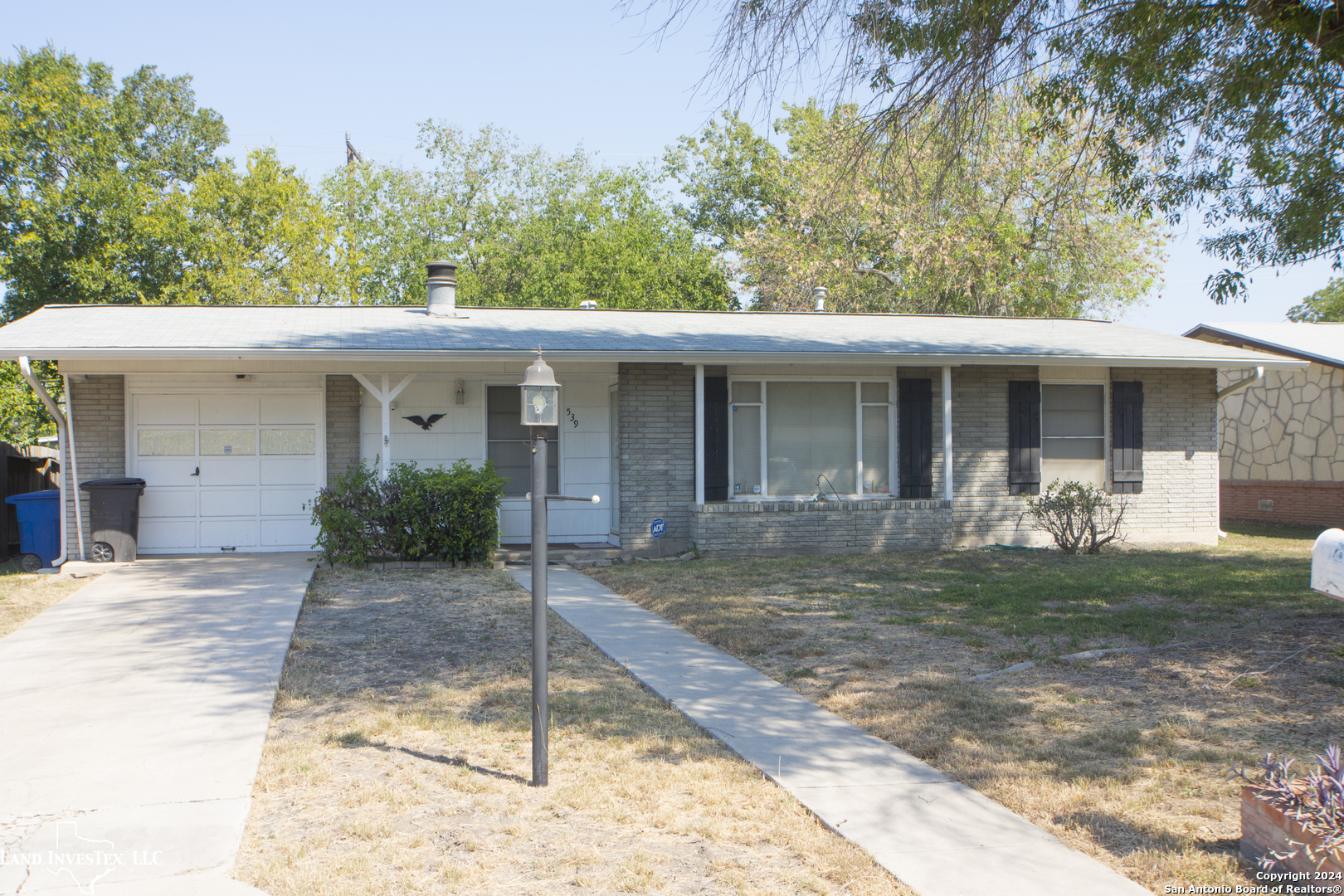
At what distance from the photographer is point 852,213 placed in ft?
76.9

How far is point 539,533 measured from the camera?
14.9ft

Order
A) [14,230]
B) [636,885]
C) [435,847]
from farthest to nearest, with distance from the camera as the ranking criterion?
[14,230] < [435,847] < [636,885]

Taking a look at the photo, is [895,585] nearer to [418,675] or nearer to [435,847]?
[418,675]

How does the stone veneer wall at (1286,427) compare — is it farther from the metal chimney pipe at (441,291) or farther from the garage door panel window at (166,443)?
the garage door panel window at (166,443)

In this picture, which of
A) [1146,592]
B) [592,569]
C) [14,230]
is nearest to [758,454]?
[592,569]

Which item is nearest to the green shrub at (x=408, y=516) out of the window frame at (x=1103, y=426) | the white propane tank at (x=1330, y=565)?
the window frame at (x=1103, y=426)

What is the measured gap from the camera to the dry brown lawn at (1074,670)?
4.19 m

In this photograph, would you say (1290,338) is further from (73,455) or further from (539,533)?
(73,455)

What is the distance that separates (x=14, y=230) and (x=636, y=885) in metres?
28.2

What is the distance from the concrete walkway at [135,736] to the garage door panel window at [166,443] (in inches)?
128

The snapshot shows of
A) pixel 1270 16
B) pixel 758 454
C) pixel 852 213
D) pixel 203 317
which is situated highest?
pixel 852 213

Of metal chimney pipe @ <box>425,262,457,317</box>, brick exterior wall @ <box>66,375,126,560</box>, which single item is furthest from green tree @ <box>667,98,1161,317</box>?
brick exterior wall @ <box>66,375,126,560</box>

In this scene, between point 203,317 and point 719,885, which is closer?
point 719,885

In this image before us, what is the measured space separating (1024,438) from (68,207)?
2414 centimetres
